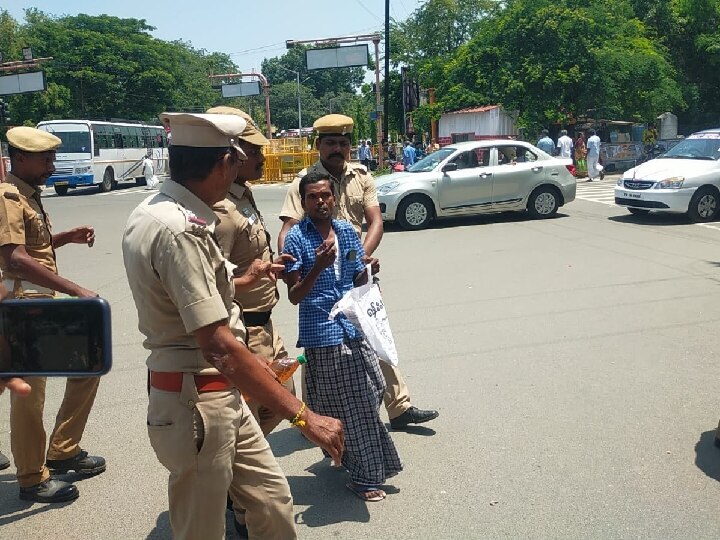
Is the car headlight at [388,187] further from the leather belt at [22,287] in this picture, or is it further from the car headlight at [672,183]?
the leather belt at [22,287]

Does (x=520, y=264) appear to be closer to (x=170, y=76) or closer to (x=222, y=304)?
(x=222, y=304)

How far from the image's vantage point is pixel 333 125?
172 inches

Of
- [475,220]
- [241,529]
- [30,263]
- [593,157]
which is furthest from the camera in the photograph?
[593,157]

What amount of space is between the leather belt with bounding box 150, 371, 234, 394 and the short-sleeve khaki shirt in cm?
162

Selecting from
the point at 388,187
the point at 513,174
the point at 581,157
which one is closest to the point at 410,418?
the point at 388,187

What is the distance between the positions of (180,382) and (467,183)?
39.4 ft

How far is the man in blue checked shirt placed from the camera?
370 cm

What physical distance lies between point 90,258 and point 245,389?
1083 cm

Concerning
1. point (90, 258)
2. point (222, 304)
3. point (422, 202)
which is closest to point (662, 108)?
point (422, 202)

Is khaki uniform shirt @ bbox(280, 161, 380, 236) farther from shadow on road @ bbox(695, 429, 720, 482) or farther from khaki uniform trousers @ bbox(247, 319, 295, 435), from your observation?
shadow on road @ bbox(695, 429, 720, 482)

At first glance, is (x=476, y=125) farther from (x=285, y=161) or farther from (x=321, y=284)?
(x=321, y=284)

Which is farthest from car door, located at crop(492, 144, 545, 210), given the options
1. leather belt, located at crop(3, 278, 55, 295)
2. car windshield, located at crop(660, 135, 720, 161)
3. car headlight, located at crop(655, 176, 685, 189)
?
leather belt, located at crop(3, 278, 55, 295)

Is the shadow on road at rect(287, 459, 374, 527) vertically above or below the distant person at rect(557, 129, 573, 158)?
below

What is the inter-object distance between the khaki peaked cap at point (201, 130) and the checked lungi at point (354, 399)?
1.63m
